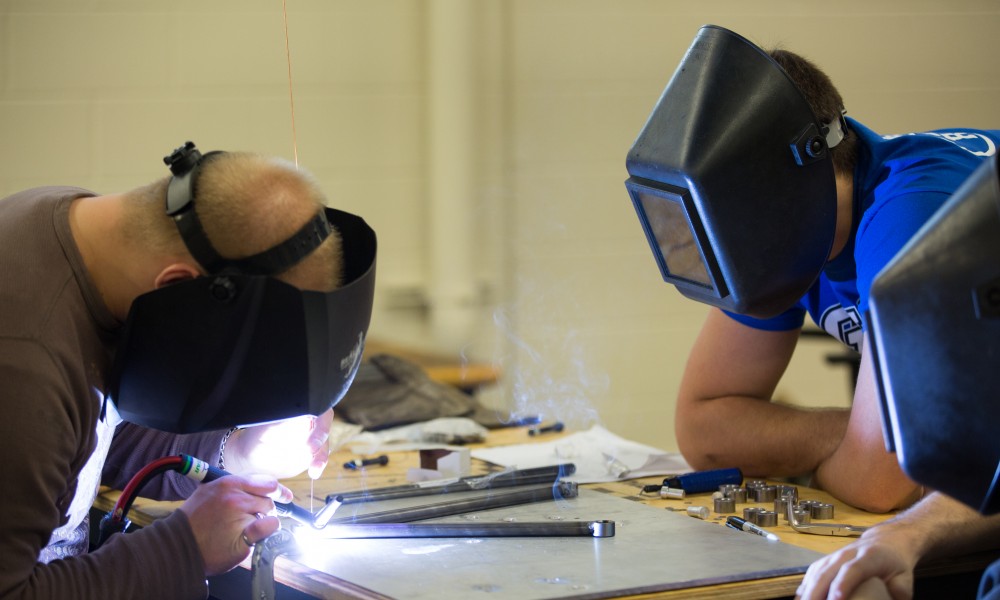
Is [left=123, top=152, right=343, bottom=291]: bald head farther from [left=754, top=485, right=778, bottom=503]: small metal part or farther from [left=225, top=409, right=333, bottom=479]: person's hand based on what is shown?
[left=754, top=485, right=778, bottom=503]: small metal part

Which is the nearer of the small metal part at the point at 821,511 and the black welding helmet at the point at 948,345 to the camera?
the black welding helmet at the point at 948,345

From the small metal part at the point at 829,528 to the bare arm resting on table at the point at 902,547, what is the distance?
141mm

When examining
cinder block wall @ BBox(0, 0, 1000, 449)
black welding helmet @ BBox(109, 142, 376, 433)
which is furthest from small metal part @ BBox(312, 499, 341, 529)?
cinder block wall @ BBox(0, 0, 1000, 449)

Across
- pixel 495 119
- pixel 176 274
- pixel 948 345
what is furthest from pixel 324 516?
pixel 495 119

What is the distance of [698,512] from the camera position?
1.58 metres

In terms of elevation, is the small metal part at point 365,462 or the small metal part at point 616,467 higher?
the small metal part at point 616,467

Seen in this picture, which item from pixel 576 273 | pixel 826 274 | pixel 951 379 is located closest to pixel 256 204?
pixel 951 379

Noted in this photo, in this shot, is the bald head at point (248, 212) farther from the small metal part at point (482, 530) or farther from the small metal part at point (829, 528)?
the small metal part at point (829, 528)

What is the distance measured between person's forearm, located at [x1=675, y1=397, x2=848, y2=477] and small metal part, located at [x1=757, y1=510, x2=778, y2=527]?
0.31m

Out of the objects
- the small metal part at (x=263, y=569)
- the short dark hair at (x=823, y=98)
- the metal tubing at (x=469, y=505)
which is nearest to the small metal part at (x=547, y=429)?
the metal tubing at (x=469, y=505)

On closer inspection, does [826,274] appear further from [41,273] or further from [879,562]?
[41,273]

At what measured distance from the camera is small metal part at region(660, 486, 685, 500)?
5.64ft

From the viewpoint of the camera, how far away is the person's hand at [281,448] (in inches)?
65.8

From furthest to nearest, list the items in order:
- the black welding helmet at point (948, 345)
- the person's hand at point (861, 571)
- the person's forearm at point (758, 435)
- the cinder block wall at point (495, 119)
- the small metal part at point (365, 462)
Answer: the cinder block wall at point (495, 119) → the small metal part at point (365, 462) → the person's forearm at point (758, 435) → the person's hand at point (861, 571) → the black welding helmet at point (948, 345)
